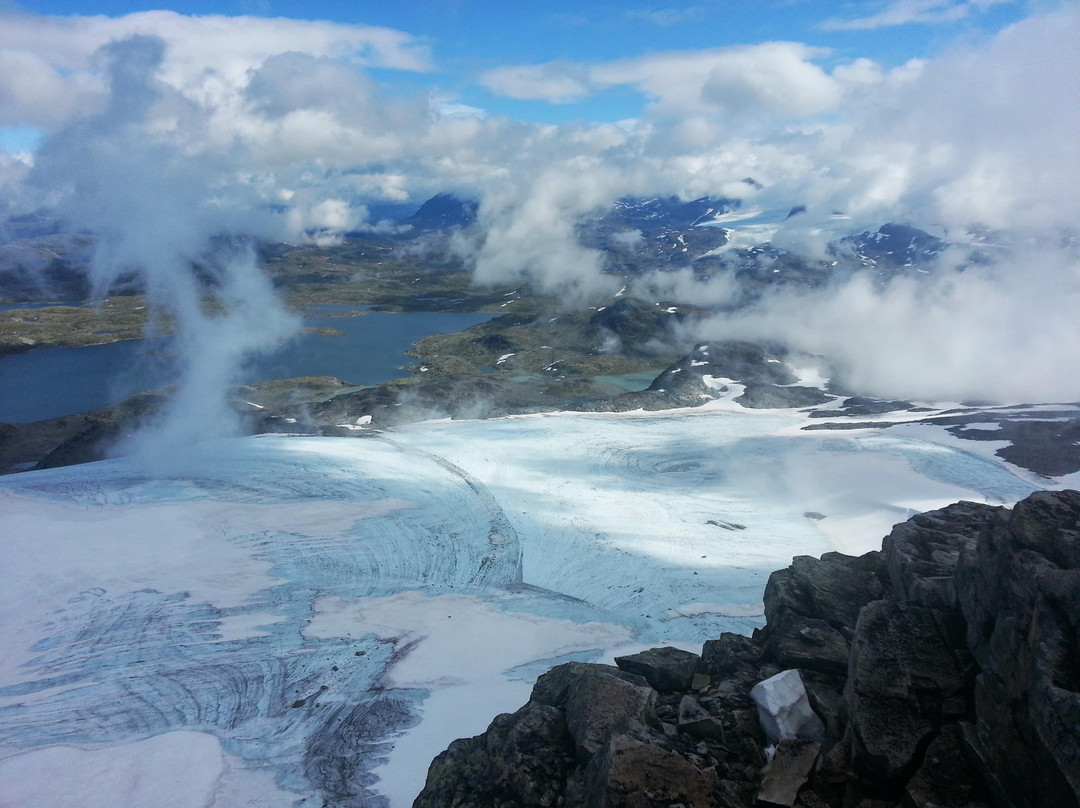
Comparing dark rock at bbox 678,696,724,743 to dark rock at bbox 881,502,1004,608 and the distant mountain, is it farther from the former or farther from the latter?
the distant mountain

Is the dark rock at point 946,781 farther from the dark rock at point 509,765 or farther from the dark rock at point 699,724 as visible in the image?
the dark rock at point 509,765

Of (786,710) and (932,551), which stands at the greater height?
(932,551)

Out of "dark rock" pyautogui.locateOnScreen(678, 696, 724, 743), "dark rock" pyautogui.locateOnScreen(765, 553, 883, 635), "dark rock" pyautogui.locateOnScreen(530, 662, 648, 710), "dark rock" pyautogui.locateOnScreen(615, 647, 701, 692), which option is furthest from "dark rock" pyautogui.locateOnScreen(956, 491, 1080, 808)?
"dark rock" pyautogui.locateOnScreen(530, 662, 648, 710)

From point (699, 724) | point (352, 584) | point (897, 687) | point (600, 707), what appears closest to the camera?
point (897, 687)

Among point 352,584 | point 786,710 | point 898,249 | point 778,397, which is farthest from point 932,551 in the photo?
point 898,249

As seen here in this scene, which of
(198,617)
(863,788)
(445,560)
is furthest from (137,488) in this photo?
(863,788)

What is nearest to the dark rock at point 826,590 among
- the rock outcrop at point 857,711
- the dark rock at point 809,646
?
the rock outcrop at point 857,711

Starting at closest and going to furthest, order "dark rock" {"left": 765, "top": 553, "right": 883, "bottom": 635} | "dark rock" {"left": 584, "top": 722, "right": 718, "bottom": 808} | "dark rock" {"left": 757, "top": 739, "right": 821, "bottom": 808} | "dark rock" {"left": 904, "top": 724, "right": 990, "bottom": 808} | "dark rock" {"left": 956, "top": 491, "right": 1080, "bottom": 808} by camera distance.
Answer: "dark rock" {"left": 956, "top": 491, "right": 1080, "bottom": 808} < "dark rock" {"left": 904, "top": 724, "right": 990, "bottom": 808} < "dark rock" {"left": 584, "top": 722, "right": 718, "bottom": 808} < "dark rock" {"left": 757, "top": 739, "right": 821, "bottom": 808} < "dark rock" {"left": 765, "top": 553, "right": 883, "bottom": 635}

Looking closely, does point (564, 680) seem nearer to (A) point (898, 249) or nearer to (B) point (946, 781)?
(B) point (946, 781)
